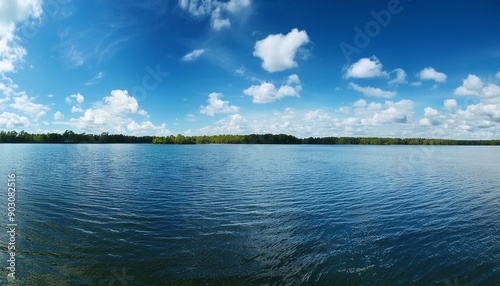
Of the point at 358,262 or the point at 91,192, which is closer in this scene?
the point at 358,262

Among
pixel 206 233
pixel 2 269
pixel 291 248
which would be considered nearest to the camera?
pixel 2 269

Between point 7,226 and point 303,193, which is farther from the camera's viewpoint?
point 303,193

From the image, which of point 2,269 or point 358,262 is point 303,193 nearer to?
point 358,262

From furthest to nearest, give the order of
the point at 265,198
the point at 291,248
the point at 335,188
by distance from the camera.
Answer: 1. the point at 335,188
2. the point at 265,198
3. the point at 291,248

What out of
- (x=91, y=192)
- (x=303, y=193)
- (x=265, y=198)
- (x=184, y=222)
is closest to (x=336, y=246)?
(x=184, y=222)

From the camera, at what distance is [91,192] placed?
2441 cm

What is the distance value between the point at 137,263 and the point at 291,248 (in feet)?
22.1

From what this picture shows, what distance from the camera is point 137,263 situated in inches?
424

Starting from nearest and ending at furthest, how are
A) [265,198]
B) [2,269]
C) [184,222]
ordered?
[2,269] → [184,222] → [265,198]

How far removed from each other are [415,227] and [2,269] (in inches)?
801

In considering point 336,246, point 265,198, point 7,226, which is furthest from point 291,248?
point 7,226

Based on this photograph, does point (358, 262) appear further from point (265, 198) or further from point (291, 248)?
point (265, 198)

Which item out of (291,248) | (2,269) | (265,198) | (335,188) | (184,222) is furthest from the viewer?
(335,188)

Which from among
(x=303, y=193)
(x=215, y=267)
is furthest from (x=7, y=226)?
(x=303, y=193)
